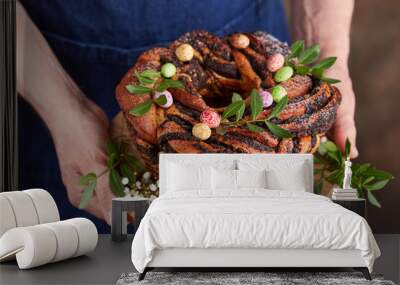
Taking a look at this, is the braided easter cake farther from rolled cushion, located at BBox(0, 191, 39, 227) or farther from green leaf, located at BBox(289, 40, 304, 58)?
rolled cushion, located at BBox(0, 191, 39, 227)

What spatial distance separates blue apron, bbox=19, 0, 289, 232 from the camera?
7414 millimetres

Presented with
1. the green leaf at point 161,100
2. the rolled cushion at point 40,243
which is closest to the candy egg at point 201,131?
the green leaf at point 161,100

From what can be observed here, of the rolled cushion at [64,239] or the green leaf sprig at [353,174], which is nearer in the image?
the rolled cushion at [64,239]

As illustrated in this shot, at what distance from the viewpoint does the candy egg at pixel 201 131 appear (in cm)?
707

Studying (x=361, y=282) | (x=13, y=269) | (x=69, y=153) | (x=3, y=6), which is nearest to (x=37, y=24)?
(x=3, y=6)

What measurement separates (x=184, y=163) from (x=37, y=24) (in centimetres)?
228

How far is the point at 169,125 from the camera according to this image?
279 inches

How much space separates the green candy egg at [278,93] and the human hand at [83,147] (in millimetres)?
1834

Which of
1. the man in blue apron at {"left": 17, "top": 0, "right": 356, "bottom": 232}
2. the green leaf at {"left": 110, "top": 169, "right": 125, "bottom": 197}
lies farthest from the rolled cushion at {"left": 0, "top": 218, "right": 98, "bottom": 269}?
the man in blue apron at {"left": 17, "top": 0, "right": 356, "bottom": 232}

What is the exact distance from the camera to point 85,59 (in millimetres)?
7461

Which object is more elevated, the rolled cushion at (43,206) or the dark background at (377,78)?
the dark background at (377,78)

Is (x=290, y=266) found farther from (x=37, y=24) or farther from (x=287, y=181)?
(x=37, y=24)

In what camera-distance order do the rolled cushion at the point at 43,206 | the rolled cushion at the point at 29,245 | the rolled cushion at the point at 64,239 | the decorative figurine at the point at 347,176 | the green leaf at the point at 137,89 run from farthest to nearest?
the green leaf at the point at 137,89, the decorative figurine at the point at 347,176, the rolled cushion at the point at 43,206, the rolled cushion at the point at 64,239, the rolled cushion at the point at 29,245

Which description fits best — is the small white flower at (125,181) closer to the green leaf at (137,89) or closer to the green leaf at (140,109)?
the green leaf at (140,109)
